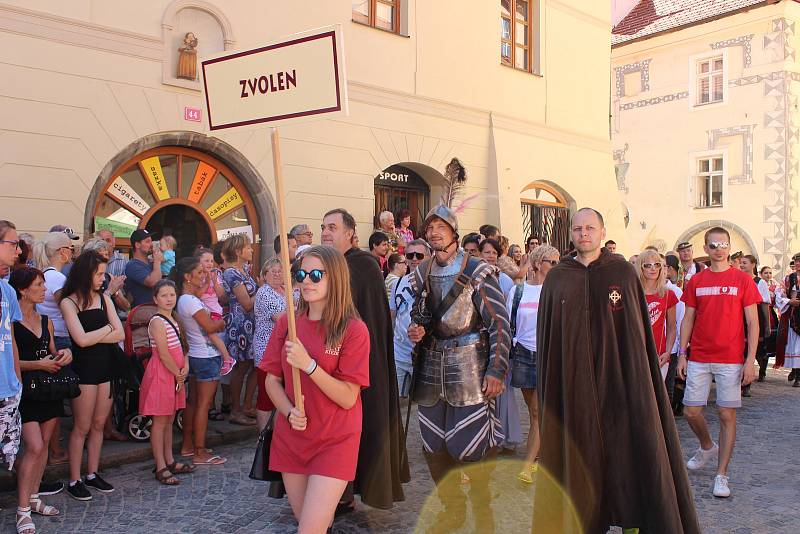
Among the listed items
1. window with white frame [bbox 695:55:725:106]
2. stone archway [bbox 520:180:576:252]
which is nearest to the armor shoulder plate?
stone archway [bbox 520:180:576:252]

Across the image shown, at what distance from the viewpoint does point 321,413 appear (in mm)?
3238

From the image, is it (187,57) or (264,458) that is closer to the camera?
(264,458)

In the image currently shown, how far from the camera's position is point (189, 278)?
6.12m

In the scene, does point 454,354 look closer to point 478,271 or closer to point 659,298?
point 478,271

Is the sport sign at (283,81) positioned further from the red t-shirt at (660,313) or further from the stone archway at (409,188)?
the stone archway at (409,188)

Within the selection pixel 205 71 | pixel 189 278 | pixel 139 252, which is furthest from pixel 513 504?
pixel 139 252

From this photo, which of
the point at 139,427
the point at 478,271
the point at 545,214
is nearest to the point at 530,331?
the point at 478,271

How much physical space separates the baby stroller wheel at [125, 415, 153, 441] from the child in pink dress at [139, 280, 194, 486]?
32.3 inches

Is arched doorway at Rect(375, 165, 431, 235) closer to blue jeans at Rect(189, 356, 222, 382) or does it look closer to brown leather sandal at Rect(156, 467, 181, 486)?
blue jeans at Rect(189, 356, 222, 382)

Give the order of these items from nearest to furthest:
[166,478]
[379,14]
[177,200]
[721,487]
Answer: [721,487], [166,478], [177,200], [379,14]

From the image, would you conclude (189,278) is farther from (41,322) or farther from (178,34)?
(178,34)

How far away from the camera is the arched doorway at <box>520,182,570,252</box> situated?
1509 cm

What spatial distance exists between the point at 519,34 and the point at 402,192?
448cm

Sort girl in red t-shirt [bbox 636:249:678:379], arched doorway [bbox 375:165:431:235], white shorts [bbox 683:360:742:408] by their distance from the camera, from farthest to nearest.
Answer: arched doorway [bbox 375:165:431:235] < girl in red t-shirt [bbox 636:249:678:379] < white shorts [bbox 683:360:742:408]
